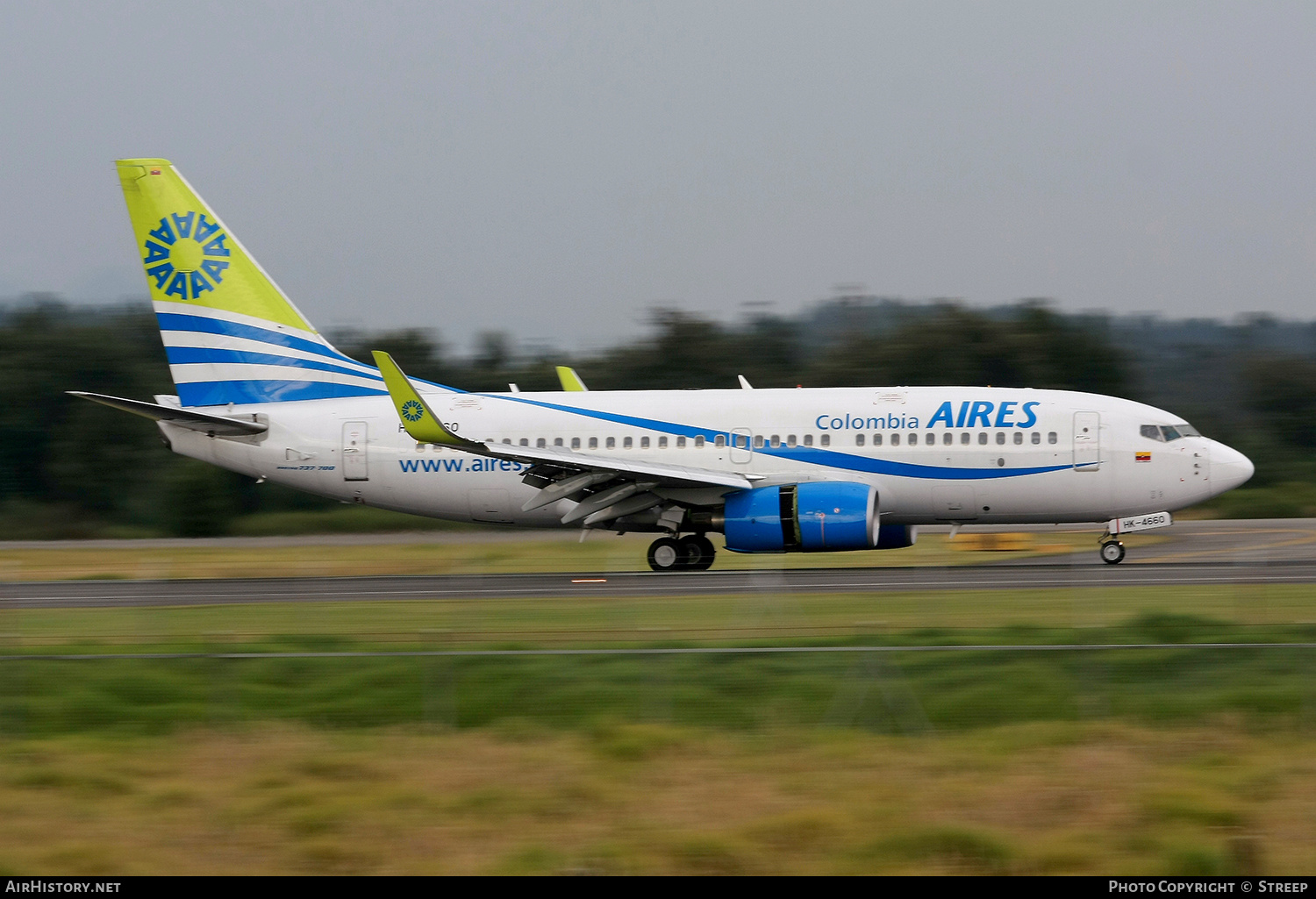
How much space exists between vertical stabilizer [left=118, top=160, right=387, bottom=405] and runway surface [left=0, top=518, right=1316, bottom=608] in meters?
5.09

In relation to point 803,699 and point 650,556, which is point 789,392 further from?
point 803,699

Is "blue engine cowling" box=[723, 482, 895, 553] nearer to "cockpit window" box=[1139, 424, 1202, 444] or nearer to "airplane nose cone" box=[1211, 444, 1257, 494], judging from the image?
"cockpit window" box=[1139, 424, 1202, 444]

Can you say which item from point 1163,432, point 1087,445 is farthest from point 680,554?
point 1163,432

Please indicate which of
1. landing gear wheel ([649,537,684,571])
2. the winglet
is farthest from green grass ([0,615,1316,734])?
the winglet

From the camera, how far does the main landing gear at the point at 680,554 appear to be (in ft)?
86.2

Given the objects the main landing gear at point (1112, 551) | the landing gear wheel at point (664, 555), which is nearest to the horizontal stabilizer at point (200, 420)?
the landing gear wheel at point (664, 555)

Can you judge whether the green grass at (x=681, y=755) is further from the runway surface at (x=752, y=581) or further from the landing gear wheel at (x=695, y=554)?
the landing gear wheel at (x=695, y=554)

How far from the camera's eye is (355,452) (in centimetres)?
2780

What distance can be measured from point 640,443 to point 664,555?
2.40 metres

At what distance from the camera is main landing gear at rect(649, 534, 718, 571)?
26.3 m
